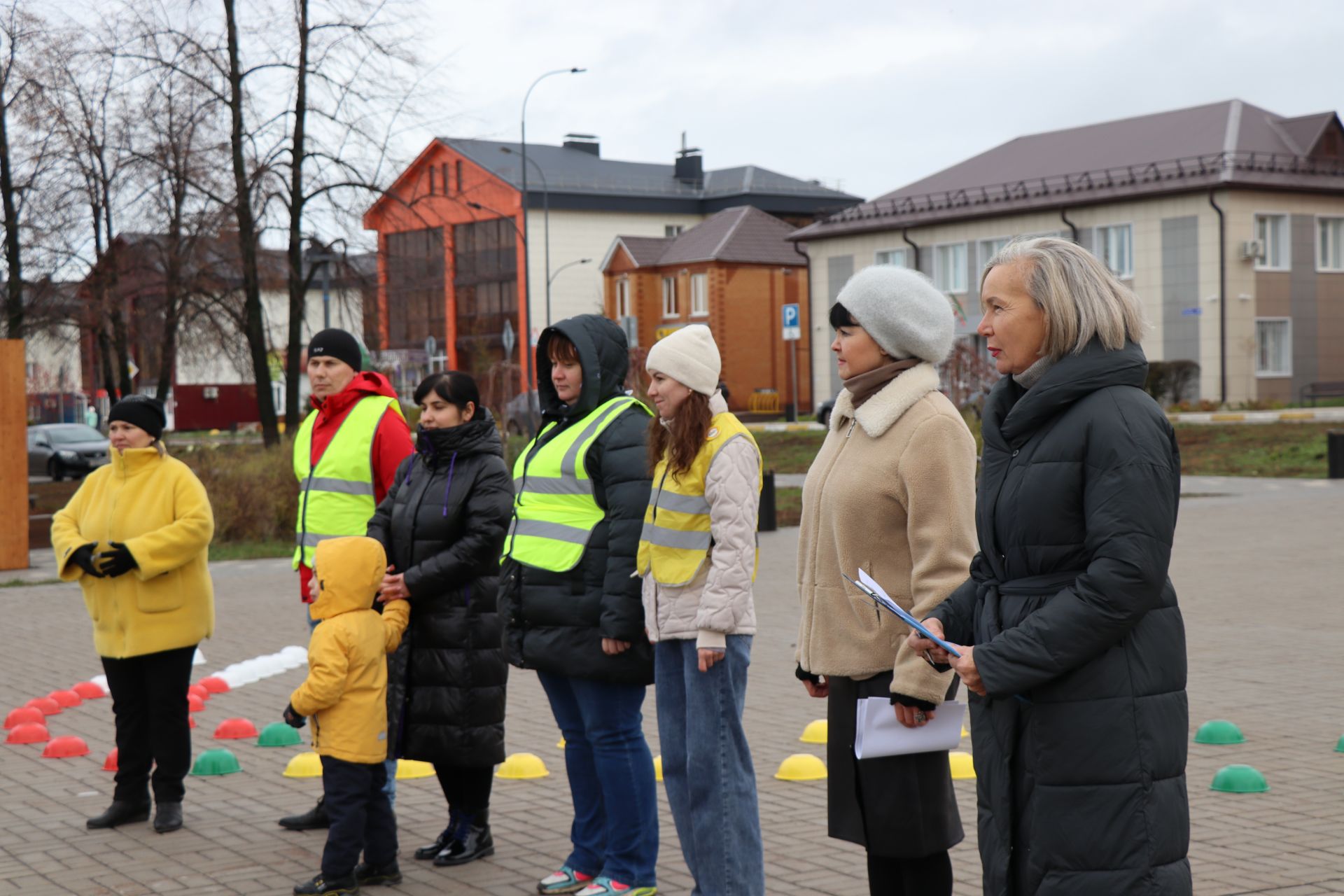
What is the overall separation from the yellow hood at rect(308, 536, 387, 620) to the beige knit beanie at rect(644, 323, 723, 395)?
1321 millimetres

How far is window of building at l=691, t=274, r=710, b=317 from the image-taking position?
68000 millimetres

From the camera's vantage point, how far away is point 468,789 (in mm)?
5930

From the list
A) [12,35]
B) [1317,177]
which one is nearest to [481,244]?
[1317,177]

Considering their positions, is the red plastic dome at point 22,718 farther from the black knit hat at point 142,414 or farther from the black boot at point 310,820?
the black boot at point 310,820

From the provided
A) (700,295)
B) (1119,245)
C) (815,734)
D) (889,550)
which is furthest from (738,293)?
(889,550)

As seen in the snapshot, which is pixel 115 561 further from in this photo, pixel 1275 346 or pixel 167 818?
pixel 1275 346

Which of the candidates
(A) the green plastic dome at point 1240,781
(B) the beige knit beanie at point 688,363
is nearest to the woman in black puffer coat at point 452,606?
(B) the beige knit beanie at point 688,363

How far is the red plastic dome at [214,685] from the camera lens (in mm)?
9945

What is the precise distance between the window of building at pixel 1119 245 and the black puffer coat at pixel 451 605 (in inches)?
1727

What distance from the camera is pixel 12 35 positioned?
23.7 metres

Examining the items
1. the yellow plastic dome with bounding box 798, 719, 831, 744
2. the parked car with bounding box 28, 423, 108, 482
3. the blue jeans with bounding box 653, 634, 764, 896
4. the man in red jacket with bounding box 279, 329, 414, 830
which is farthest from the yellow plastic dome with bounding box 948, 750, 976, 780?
the parked car with bounding box 28, 423, 108, 482

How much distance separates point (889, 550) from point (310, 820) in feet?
11.0

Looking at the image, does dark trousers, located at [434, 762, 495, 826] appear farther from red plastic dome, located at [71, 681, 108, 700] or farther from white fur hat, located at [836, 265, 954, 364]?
red plastic dome, located at [71, 681, 108, 700]

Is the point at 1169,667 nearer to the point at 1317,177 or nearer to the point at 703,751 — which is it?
the point at 703,751
